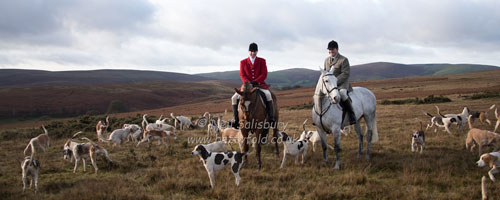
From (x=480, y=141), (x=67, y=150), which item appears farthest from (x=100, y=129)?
(x=480, y=141)

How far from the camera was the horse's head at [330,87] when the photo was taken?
664 centimetres

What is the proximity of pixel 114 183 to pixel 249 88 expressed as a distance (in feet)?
13.6

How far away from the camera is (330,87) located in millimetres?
6922

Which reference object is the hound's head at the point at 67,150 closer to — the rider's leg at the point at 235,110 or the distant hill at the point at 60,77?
the rider's leg at the point at 235,110

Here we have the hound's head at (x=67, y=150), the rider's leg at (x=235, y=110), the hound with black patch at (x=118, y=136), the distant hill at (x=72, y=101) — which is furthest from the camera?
the distant hill at (x=72, y=101)

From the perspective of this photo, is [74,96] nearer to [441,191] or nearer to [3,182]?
[3,182]

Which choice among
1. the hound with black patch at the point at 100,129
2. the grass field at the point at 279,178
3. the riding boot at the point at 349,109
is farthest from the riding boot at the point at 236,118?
the hound with black patch at the point at 100,129

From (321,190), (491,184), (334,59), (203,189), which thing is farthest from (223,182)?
(491,184)

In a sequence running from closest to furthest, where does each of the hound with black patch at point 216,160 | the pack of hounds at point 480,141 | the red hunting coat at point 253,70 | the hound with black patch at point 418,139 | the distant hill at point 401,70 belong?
the pack of hounds at point 480,141 → the hound with black patch at point 216,160 → the red hunting coat at point 253,70 → the hound with black patch at point 418,139 → the distant hill at point 401,70

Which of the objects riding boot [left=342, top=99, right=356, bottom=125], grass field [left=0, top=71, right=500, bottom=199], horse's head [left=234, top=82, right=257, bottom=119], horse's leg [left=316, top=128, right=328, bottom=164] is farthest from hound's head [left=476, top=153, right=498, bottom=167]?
horse's head [left=234, top=82, right=257, bottom=119]

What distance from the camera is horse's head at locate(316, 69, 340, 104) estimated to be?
6645 mm

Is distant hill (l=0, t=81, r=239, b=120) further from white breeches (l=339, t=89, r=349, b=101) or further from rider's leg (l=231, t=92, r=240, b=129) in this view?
white breeches (l=339, t=89, r=349, b=101)

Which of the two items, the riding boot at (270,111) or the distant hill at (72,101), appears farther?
the distant hill at (72,101)

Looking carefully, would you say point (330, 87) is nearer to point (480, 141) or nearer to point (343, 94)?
point (343, 94)
